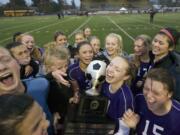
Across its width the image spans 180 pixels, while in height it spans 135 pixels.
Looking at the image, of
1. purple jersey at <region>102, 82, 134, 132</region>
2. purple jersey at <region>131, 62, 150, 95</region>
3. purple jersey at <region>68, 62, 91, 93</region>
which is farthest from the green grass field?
purple jersey at <region>102, 82, 134, 132</region>

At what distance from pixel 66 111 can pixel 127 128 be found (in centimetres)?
69

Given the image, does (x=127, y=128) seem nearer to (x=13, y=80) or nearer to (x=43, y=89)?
(x=43, y=89)

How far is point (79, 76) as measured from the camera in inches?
189

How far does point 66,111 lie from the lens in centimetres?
397

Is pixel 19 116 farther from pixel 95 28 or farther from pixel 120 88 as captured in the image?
pixel 95 28

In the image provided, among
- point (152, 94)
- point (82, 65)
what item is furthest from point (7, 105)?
point (82, 65)

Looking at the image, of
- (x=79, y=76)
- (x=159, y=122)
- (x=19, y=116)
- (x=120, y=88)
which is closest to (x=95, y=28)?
(x=79, y=76)

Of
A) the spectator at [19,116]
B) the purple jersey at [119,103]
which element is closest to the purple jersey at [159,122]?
the purple jersey at [119,103]

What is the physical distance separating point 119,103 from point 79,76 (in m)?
1.12

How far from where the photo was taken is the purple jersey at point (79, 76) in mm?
4636

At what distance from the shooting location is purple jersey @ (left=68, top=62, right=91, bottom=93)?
4636 millimetres

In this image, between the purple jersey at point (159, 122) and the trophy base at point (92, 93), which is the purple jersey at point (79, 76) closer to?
the trophy base at point (92, 93)

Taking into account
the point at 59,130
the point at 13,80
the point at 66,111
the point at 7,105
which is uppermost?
the point at 7,105

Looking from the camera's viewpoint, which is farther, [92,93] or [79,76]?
[79,76]
